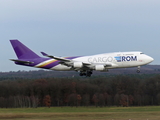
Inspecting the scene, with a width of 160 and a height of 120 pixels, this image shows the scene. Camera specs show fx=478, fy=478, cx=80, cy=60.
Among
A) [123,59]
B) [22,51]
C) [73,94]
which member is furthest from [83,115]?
[73,94]

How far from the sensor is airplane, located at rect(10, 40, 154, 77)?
82144 mm

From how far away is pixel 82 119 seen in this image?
7556 centimetres

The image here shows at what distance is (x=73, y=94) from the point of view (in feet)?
448

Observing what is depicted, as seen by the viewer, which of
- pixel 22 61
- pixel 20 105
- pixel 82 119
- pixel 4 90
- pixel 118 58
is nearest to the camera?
pixel 82 119

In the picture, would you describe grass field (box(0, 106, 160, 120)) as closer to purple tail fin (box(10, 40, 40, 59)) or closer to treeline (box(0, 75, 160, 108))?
purple tail fin (box(10, 40, 40, 59))

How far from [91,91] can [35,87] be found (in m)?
17.0

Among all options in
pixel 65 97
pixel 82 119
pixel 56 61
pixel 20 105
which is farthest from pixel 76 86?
pixel 82 119

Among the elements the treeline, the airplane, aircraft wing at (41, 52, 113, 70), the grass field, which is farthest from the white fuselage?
the treeline

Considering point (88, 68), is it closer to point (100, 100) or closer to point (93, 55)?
point (93, 55)

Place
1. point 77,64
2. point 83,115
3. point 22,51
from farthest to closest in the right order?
point 22,51 < point 83,115 < point 77,64

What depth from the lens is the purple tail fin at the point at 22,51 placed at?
91500mm

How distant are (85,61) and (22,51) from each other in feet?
45.2

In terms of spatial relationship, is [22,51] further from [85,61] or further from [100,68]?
[100,68]

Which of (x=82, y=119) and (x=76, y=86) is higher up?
(x=76, y=86)
